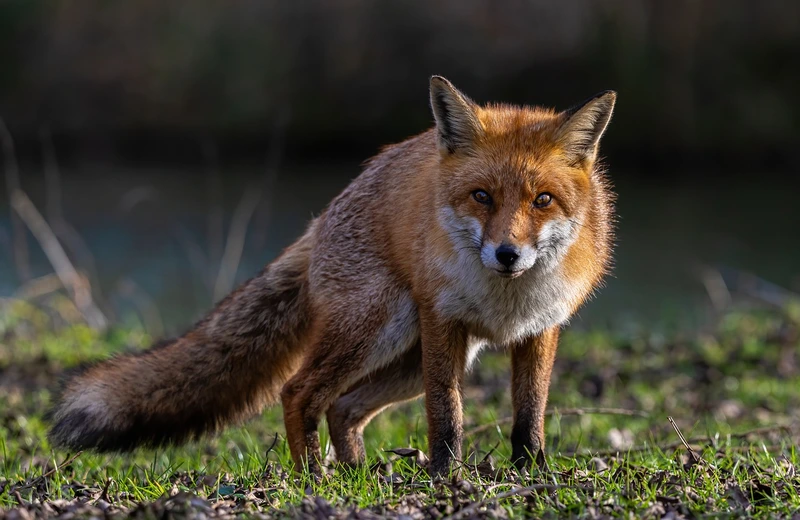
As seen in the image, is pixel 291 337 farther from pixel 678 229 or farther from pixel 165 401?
pixel 678 229

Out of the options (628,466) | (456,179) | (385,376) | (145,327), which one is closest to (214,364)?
(385,376)

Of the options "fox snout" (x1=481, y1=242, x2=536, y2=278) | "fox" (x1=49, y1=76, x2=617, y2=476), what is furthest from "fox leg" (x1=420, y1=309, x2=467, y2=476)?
"fox snout" (x1=481, y1=242, x2=536, y2=278)

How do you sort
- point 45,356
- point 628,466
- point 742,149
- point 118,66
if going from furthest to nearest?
1. point 118,66
2. point 742,149
3. point 45,356
4. point 628,466

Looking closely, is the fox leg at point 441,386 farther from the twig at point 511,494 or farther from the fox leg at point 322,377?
the twig at point 511,494

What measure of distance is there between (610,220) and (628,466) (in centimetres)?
143

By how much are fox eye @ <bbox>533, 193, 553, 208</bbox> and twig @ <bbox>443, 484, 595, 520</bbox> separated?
122cm

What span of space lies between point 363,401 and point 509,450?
2.95ft

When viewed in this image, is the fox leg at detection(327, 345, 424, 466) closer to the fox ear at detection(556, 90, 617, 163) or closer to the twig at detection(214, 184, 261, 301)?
the fox ear at detection(556, 90, 617, 163)

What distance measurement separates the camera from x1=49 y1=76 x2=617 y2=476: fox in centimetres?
436

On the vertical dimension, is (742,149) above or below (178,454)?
below

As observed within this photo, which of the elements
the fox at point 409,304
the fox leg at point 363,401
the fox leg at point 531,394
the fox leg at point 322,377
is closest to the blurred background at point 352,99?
the fox at point 409,304

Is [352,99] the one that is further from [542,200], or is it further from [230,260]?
[542,200]

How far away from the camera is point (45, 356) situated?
317 inches

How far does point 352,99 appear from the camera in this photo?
2250 centimetres
